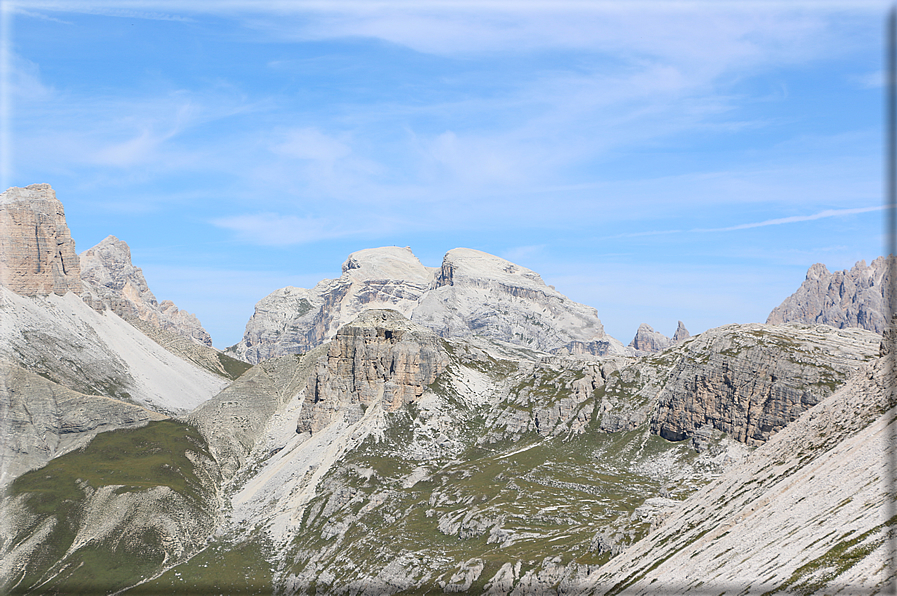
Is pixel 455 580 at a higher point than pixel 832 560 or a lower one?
lower

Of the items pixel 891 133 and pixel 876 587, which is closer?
pixel 891 133

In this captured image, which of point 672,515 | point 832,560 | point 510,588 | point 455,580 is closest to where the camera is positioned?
point 832,560

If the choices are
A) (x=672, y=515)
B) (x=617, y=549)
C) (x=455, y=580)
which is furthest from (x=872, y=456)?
(x=455, y=580)

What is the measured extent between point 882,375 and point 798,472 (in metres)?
21.9

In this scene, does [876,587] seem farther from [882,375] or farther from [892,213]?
[882,375]

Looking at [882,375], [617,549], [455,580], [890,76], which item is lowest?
[455,580]

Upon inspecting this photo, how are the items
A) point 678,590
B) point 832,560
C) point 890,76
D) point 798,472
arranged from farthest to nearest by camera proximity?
point 798,472 < point 678,590 < point 832,560 < point 890,76

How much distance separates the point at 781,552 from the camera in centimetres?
8638

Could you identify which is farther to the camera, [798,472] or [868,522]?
[798,472]

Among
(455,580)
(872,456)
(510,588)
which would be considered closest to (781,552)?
(872,456)

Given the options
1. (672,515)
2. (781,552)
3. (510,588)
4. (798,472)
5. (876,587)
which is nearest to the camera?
(876,587)

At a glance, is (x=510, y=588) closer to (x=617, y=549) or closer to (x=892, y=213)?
(x=617, y=549)

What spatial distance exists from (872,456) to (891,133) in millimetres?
58890

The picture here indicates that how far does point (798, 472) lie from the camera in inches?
4390
